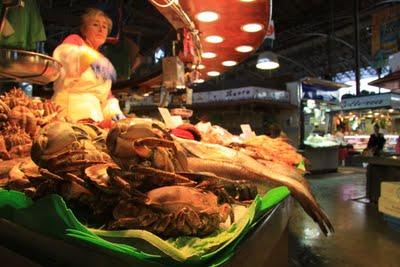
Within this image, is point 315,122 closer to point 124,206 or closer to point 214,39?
point 214,39

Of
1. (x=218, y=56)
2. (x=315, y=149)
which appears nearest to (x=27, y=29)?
(x=218, y=56)

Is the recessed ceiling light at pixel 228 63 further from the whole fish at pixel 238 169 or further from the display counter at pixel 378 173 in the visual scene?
the whole fish at pixel 238 169

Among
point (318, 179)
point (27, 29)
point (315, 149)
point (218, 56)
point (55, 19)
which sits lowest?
point (318, 179)

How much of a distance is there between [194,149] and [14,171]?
762 millimetres

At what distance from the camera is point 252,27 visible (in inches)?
176

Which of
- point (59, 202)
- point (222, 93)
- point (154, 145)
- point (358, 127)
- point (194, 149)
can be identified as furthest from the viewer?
point (358, 127)

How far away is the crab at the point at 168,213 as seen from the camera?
87cm

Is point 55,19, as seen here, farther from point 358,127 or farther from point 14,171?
point 358,127

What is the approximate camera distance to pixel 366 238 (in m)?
4.49

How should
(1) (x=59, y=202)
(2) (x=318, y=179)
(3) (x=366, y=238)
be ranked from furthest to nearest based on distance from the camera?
(2) (x=318, y=179)
(3) (x=366, y=238)
(1) (x=59, y=202)

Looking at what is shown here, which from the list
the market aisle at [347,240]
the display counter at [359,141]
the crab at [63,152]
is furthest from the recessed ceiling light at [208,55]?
the display counter at [359,141]

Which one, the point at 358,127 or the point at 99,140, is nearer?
the point at 99,140

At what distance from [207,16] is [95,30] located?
1539mm

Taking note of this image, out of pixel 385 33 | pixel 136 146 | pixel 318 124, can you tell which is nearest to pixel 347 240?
pixel 136 146
